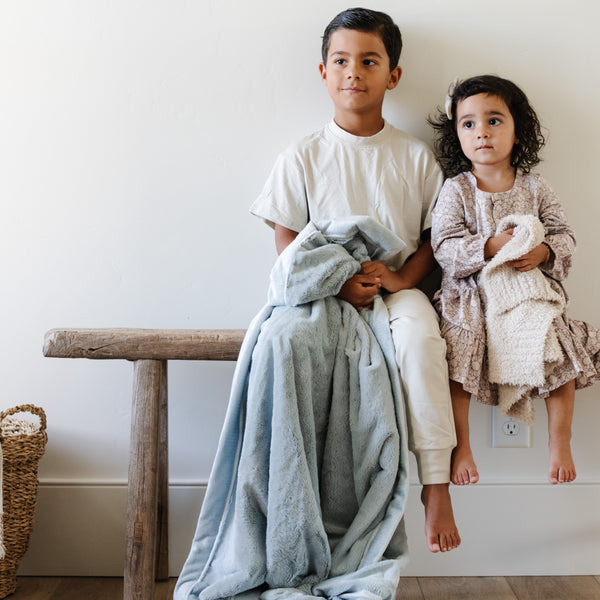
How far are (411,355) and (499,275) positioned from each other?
0.26 metres

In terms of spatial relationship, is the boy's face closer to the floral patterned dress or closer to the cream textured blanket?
the floral patterned dress

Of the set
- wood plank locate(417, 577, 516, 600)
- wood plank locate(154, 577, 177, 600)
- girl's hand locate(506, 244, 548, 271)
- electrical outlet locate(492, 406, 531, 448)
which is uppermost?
girl's hand locate(506, 244, 548, 271)

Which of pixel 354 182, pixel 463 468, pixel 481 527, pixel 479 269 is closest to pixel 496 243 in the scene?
pixel 479 269

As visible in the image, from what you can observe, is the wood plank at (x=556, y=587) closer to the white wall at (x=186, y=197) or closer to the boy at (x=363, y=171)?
the white wall at (x=186, y=197)

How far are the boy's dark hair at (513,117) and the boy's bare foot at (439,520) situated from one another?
27.4 inches

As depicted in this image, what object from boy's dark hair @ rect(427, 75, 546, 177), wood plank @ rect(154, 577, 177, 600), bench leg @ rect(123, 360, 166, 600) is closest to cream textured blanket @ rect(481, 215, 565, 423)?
boy's dark hair @ rect(427, 75, 546, 177)

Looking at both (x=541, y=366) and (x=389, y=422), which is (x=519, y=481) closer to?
(x=541, y=366)

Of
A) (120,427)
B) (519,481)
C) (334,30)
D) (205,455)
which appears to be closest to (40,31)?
(334,30)

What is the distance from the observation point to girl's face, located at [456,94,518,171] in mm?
1546

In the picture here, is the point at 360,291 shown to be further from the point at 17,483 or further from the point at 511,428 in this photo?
the point at 17,483

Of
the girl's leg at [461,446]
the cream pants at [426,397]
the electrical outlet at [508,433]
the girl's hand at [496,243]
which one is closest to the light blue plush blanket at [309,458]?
the cream pants at [426,397]

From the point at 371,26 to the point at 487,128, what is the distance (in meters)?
0.32

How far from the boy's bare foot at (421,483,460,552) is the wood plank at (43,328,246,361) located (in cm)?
47

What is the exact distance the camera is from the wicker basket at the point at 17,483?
5.33ft
